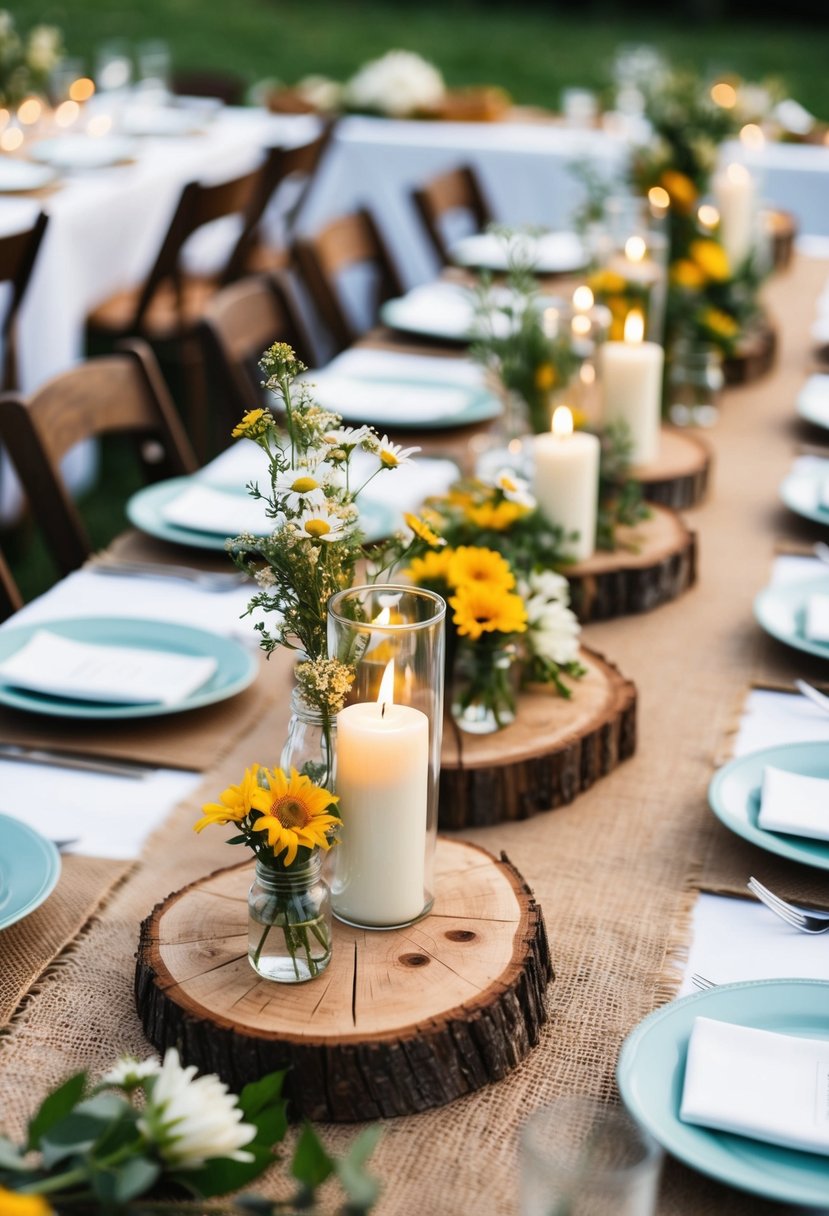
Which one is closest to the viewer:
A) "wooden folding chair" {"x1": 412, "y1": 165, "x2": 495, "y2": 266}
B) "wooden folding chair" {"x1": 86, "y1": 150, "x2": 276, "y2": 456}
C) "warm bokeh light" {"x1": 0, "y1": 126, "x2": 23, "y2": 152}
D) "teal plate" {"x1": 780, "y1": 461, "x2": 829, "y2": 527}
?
"teal plate" {"x1": 780, "y1": 461, "x2": 829, "y2": 527}

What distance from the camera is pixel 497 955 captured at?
1.09 meters

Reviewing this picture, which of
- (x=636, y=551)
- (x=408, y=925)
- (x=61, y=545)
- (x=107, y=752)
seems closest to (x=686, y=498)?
(x=636, y=551)

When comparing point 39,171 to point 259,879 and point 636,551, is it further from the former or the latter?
point 259,879

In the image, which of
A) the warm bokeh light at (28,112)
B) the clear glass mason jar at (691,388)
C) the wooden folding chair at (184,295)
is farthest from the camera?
the warm bokeh light at (28,112)

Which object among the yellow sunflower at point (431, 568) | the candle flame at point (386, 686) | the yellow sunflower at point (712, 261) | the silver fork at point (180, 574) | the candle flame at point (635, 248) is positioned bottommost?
the silver fork at point (180, 574)

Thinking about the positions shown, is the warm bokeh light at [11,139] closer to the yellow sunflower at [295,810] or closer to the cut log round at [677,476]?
the cut log round at [677,476]

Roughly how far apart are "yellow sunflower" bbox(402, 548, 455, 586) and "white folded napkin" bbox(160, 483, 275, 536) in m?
Result: 0.53

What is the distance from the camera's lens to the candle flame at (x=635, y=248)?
247 cm

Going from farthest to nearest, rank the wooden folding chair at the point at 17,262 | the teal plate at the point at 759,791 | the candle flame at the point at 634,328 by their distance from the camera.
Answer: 1. the wooden folding chair at the point at 17,262
2. the candle flame at the point at 634,328
3. the teal plate at the point at 759,791

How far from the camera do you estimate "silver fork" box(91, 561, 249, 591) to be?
190 cm

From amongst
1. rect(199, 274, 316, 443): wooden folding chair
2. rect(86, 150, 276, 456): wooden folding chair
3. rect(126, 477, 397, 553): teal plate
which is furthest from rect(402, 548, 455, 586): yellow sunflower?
rect(86, 150, 276, 456): wooden folding chair

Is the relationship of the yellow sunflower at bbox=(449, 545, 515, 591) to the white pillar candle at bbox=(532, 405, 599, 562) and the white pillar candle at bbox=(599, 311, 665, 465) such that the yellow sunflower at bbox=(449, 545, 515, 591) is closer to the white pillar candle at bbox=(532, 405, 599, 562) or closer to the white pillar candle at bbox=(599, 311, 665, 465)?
the white pillar candle at bbox=(532, 405, 599, 562)

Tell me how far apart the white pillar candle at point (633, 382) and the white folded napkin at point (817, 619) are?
1.56ft

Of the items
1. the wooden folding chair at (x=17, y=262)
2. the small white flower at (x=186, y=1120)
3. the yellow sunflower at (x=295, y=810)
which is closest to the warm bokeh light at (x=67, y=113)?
the wooden folding chair at (x=17, y=262)
